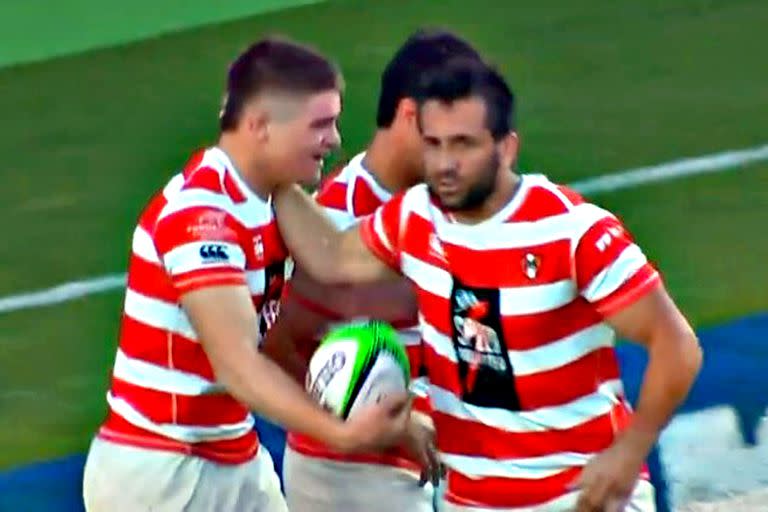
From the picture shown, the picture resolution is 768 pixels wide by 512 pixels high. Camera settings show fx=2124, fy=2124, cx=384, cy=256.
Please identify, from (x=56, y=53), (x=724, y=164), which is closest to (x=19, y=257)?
(x=724, y=164)

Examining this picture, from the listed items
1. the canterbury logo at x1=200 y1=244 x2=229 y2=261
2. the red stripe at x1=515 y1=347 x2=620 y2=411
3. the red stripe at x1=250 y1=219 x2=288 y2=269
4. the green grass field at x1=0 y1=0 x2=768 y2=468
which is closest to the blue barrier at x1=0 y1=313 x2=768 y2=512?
the green grass field at x1=0 y1=0 x2=768 y2=468

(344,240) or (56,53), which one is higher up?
(344,240)

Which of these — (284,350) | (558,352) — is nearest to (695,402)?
(284,350)

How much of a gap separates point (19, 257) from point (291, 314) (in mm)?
5215

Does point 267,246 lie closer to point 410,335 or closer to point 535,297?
point 410,335

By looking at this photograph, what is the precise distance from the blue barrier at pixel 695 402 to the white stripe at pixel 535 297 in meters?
1.86

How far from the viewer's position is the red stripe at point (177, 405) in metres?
5.55

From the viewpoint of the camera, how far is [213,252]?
530cm

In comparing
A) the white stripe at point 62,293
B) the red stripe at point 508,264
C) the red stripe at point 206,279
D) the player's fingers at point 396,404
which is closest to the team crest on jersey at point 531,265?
the red stripe at point 508,264

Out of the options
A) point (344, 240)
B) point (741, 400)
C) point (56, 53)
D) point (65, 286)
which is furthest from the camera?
point (56, 53)

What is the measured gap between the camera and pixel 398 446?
5.73m

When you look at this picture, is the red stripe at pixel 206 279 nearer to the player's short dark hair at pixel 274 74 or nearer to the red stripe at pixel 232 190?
the red stripe at pixel 232 190

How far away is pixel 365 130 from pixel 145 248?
6.94m

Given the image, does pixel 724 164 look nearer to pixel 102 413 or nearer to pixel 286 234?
pixel 102 413
